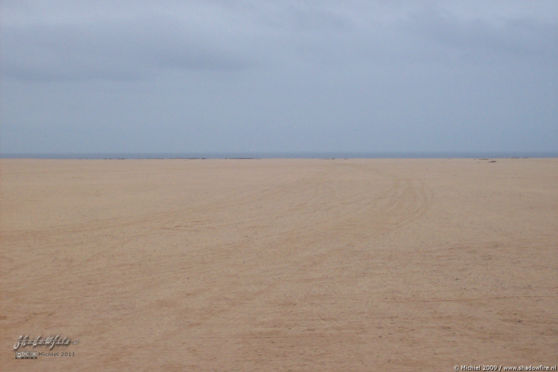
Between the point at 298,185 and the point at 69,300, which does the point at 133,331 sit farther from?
the point at 298,185

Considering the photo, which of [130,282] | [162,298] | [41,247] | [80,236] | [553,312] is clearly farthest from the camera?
[80,236]

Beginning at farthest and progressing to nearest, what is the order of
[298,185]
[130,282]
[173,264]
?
[298,185] → [173,264] → [130,282]

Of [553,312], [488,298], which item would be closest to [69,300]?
[488,298]

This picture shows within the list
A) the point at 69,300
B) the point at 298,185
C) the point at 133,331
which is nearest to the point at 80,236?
the point at 69,300

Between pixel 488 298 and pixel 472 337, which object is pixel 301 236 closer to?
pixel 488 298

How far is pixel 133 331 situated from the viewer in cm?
527

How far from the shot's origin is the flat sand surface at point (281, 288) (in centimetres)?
484

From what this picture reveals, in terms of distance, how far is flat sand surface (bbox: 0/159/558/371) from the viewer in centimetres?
484

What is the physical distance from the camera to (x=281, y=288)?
6668 millimetres

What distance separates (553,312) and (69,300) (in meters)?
5.90

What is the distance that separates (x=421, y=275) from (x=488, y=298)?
45.2 inches

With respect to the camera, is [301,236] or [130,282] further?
[301,236]

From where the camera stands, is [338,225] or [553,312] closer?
[553,312]

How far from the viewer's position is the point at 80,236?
32.9 ft
